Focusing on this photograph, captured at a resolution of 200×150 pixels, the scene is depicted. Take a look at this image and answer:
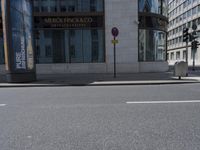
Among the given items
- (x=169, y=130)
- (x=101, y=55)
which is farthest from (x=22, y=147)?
(x=101, y=55)

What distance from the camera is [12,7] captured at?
43.4ft

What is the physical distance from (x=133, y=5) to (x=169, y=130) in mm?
16180

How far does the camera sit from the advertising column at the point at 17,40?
43.3ft

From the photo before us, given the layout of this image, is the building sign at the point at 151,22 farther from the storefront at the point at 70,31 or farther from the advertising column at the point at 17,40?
the advertising column at the point at 17,40

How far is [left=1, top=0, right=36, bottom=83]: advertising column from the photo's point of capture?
13211 mm

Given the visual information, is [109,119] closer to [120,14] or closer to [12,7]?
[12,7]

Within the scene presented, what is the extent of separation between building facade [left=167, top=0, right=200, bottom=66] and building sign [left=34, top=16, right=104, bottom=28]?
39962 millimetres

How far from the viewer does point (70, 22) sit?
63.6 feet

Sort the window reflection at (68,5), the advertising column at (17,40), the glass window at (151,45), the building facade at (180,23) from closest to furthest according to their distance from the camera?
the advertising column at (17,40) < the window reflection at (68,5) < the glass window at (151,45) < the building facade at (180,23)

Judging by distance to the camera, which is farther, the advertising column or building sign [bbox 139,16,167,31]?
building sign [bbox 139,16,167,31]

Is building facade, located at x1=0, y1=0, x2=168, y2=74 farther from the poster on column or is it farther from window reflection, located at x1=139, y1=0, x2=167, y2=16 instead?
the poster on column

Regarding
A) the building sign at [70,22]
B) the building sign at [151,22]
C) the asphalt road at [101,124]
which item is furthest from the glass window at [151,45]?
the asphalt road at [101,124]

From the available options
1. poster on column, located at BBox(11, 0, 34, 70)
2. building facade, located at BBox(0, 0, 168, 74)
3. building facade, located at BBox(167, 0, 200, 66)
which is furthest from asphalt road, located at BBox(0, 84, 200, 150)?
building facade, located at BBox(167, 0, 200, 66)

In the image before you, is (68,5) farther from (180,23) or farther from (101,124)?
(180,23)
